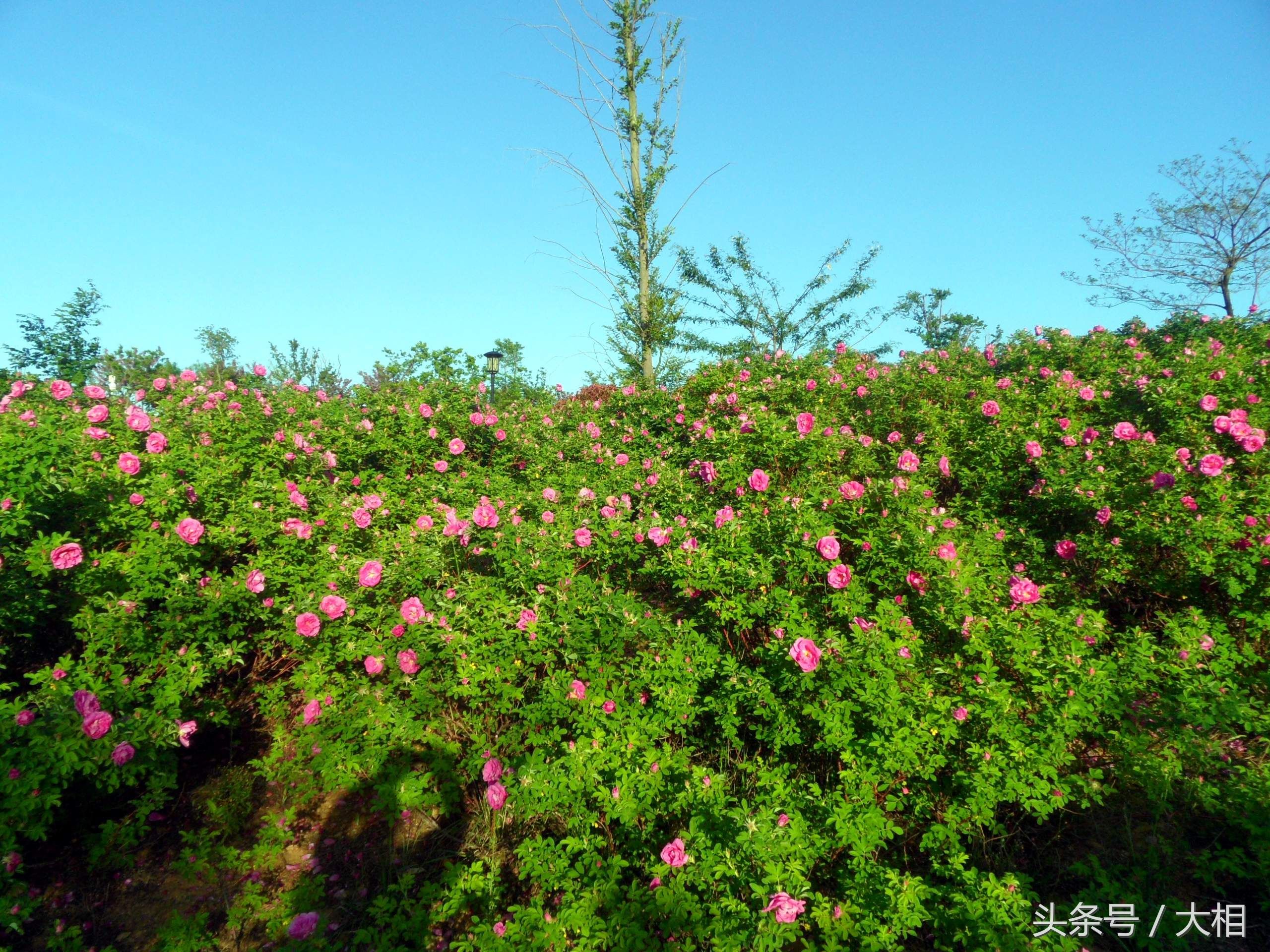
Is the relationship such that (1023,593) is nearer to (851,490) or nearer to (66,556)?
(851,490)

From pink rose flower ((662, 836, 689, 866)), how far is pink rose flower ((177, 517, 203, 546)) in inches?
102

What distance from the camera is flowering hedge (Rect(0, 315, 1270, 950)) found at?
2029 mm

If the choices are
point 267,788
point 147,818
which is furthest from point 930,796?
point 147,818

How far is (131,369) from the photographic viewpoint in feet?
26.1

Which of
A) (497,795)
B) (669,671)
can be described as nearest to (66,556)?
(497,795)

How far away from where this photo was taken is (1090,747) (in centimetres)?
248

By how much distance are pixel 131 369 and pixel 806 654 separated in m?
9.52

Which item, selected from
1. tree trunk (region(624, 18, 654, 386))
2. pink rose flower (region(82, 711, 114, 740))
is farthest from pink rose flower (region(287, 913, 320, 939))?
tree trunk (region(624, 18, 654, 386))

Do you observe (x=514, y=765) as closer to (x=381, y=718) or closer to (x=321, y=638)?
(x=381, y=718)

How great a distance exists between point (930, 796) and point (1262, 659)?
5.59ft

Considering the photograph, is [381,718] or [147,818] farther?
[147,818]

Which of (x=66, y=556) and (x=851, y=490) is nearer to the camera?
(x=66, y=556)

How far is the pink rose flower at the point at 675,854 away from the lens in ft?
6.17

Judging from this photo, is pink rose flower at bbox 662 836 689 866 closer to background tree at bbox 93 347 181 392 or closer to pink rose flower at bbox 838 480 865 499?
pink rose flower at bbox 838 480 865 499
